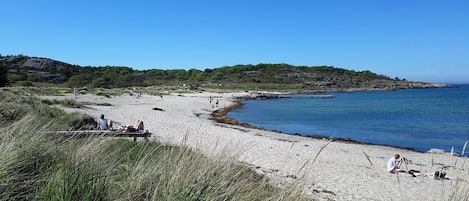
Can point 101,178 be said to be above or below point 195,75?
below

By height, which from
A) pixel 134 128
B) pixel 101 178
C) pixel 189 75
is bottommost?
pixel 134 128

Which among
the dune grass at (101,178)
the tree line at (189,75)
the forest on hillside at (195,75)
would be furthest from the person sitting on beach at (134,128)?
the tree line at (189,75)

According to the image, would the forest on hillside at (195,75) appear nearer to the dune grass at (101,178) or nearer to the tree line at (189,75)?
the tree line at (189,75)

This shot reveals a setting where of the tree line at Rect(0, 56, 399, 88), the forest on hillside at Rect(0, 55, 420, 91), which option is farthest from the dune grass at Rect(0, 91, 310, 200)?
the tree line at Rect(0, 56, 399, 88)

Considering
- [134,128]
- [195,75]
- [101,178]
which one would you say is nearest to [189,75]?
[195,75]

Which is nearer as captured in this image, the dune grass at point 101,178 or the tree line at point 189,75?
the dune grass at point 101,178

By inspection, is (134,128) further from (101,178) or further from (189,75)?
(189,75)

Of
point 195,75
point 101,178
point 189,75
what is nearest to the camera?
point 101,178

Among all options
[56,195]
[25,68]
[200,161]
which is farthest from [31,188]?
[25,68]

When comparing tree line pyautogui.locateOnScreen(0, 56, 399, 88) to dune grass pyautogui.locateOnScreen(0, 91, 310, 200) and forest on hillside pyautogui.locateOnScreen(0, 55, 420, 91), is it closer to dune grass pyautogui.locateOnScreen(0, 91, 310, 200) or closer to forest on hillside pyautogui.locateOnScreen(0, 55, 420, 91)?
forest on hillside pyautogui.locateOnScreen(0, 55, 420, 91)

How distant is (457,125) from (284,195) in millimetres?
37225

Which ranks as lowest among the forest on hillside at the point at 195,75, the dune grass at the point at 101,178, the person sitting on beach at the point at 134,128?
the person sitting on beach at the point at 134,128

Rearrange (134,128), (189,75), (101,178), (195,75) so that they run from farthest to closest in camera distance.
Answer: (189,75)
(195,75)
(134,128)
(101,178)

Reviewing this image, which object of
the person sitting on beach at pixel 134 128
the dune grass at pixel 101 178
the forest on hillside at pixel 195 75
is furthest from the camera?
the forest on hillside at pixel 195 75
